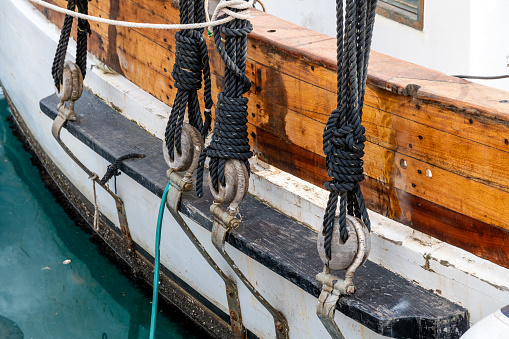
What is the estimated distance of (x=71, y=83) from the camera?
2.95 metres

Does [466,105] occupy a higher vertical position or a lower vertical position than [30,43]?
higher

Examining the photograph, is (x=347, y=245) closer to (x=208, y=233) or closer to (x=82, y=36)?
(x=208, y=233)

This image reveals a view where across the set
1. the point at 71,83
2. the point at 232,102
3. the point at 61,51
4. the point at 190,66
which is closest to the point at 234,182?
the point at 232,102

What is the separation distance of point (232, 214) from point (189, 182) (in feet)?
0.85

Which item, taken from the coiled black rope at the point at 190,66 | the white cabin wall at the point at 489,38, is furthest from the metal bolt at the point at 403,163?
the white cabin wall at the point at 489,38

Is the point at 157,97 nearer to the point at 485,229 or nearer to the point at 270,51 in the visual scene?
the point at 270,51

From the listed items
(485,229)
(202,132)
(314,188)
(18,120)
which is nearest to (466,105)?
(485,229)

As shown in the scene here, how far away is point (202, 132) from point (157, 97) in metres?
0.61

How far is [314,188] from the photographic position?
218cm

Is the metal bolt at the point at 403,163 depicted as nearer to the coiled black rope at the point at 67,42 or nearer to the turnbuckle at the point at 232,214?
the turnbuckle at the point at 232,214

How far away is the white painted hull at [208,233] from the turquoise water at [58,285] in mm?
315

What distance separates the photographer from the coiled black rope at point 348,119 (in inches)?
65.5

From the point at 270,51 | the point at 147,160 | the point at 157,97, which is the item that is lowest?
the point at 147,160

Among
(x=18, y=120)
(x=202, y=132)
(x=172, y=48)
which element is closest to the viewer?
(x=202, y=132)
